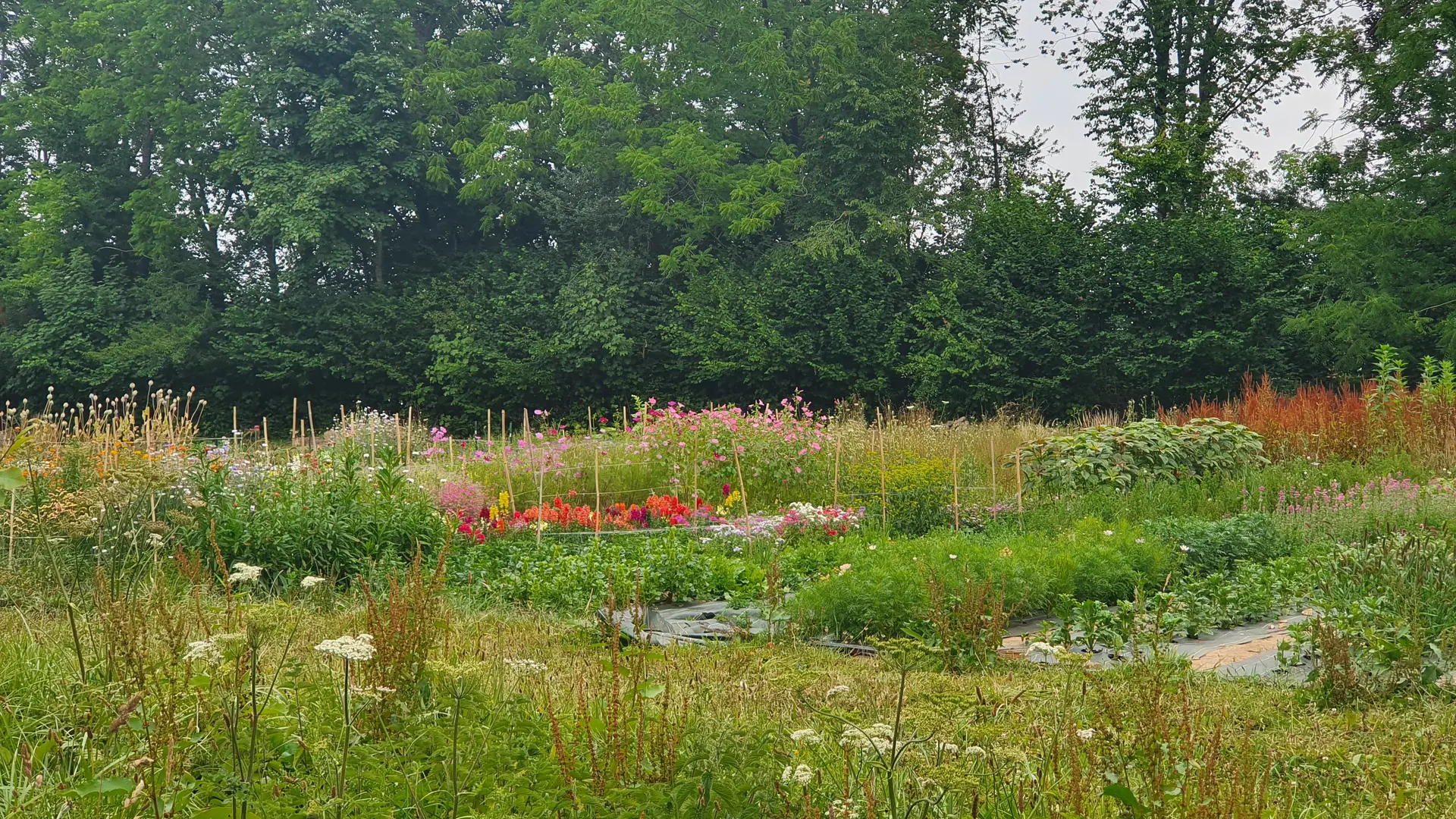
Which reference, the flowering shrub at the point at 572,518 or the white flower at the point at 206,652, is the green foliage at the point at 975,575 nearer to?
the flowering shrub at the point at 572,518

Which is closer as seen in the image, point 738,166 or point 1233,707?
point 1233,707

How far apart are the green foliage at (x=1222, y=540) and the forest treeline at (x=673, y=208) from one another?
10.0 m

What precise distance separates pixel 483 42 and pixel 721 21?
617 centimetres

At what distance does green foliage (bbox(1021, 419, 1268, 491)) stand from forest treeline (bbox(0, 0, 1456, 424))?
268 inches

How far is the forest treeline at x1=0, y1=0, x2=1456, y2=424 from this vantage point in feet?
60.4

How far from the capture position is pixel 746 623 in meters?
5.47

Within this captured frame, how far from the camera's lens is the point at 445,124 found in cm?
2470

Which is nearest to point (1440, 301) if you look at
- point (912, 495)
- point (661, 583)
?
point (912, 495)

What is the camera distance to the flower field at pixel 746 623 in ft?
7.90

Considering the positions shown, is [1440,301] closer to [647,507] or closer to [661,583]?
[647,507]

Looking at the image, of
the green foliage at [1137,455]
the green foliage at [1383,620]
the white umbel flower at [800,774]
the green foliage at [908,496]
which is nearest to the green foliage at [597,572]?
the green foliage at [908,496]

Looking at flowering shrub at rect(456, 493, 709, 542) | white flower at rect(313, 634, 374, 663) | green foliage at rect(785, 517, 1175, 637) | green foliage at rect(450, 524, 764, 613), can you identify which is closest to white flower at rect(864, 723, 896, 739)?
white flower at rect(313, 634, 374, 663)

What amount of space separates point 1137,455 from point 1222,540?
320 cm

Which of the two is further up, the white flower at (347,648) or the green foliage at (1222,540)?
the white flower at (347,648)
